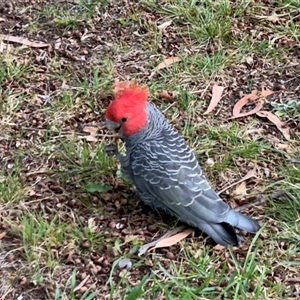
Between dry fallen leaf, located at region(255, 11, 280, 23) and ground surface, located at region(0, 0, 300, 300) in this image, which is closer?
ground surface, located at region(0, 0, 300, 300)

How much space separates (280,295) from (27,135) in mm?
1868

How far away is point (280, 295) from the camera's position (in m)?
3.20

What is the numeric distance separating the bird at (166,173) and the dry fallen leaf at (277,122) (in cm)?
89

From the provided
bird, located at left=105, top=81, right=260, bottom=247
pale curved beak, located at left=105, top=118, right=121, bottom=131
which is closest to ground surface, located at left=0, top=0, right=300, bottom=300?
bird, located at left=105, top=81, right=260, bottom=247

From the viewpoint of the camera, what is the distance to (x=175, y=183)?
3.39 m

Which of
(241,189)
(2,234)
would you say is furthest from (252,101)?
(2,234)

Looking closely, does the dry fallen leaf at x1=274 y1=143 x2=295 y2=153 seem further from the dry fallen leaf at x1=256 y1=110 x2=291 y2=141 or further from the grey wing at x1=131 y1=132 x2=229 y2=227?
the grey wing at x1=131 y1=132 x2=229 y2=227

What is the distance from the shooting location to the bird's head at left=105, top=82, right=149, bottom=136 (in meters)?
3.43

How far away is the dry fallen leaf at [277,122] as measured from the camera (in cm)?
415

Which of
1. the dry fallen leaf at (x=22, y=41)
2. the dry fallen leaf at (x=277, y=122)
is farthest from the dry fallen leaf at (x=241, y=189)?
the dry fallen leaf at (x=22, y=41)

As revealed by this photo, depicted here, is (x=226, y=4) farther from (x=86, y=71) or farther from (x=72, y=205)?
(x=72, y=205)

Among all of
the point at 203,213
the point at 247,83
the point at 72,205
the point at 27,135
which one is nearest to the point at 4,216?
the point at 72,205

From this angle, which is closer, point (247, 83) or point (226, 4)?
point (247, 83)

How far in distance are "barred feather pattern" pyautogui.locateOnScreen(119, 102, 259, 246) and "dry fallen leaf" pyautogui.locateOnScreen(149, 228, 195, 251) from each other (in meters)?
0.09
